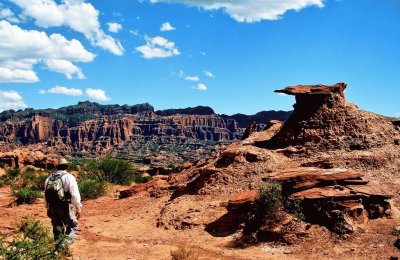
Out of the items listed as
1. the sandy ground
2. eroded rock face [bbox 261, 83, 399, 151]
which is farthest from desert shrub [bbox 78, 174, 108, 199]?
eroded rock face [bbox 261, 83, 399, 151]

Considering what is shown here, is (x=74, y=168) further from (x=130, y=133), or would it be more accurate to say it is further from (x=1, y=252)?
(x=130, y=133)

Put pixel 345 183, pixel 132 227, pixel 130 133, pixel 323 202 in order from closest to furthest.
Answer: pixel 323 202 → pixel 345 183 → pixel 132 227 → pixel 130 133

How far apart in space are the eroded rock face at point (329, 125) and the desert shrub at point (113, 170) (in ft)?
44.0

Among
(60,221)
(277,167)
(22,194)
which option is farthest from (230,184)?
(22,194)

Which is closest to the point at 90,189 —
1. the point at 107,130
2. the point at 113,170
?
the point at 113,170

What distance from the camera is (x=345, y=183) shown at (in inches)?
417

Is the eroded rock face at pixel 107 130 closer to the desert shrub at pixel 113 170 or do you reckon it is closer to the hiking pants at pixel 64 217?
the desert shrub at pixel 113 170

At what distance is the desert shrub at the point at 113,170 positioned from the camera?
2638 centimetres

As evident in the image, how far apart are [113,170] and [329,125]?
16.3 meters

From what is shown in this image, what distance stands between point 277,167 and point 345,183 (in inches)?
134

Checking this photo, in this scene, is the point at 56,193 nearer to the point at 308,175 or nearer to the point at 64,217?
the point at 64,217

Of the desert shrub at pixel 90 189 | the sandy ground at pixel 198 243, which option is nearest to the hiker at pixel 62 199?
the sandy ground at pixel 198 243

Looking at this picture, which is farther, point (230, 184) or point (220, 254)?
point (230, 184)

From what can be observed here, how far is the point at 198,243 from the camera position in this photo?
10227 millimetres
